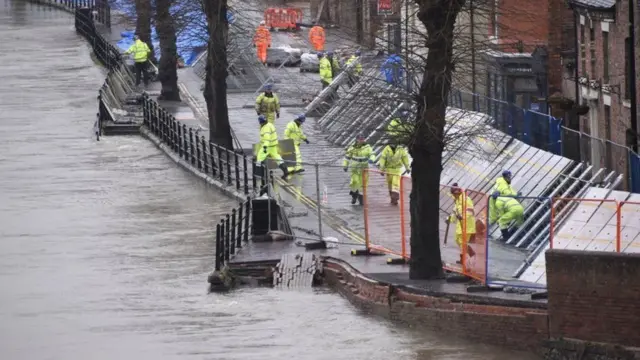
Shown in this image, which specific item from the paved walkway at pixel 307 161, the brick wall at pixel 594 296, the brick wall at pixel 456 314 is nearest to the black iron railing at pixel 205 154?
the paved walkway at pixel 307 161

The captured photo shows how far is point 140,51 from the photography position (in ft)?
181

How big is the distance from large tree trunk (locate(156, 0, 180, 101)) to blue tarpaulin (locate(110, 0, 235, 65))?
0.35 metres

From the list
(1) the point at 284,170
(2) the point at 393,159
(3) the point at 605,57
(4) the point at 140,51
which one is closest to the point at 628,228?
(2) the point at 393,159

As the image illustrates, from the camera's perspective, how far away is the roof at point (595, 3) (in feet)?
129

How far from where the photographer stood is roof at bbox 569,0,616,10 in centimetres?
3928

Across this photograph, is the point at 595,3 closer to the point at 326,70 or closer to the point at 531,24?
the point at 531,24

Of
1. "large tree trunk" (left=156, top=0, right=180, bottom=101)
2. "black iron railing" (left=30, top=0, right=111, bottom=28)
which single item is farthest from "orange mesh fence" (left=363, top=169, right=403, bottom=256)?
"black iron railing" (left=30, top=0, right=111, bottom=28)

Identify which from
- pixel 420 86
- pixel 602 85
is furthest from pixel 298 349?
pixel 602 85

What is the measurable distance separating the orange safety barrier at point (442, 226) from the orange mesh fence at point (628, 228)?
2.02m

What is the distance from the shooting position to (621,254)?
71.7ft

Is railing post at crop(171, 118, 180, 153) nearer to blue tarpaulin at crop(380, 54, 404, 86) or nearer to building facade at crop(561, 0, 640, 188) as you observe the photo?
building facade at crop(561, 0, 640, 188)

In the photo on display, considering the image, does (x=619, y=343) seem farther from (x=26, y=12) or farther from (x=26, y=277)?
(x=26, y=12)

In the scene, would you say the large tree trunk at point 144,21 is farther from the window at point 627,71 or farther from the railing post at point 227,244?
the railing post at point 227,244

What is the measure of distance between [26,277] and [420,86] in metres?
8.81
